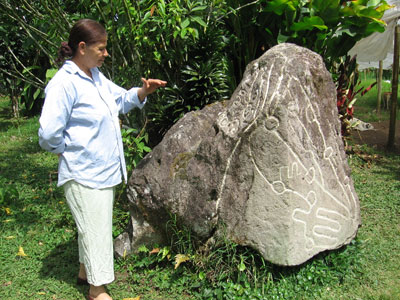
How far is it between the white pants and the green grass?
0.44 metres

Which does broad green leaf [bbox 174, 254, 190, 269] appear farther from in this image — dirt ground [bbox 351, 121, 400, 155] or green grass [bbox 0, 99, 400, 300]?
dirt ground [bbox 351, 121, 400, 155]

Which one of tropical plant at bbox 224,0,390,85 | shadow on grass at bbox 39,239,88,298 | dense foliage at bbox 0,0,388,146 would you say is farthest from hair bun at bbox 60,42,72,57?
tropical plant at bbox 224,0,390,85

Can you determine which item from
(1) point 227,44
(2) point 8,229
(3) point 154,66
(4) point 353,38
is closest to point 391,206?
(4) point 353,38

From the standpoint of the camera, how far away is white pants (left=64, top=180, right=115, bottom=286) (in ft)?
9.28

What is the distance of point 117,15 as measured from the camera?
457 cm

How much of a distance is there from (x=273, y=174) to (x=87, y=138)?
1344mm

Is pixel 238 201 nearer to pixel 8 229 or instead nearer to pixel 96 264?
pixel 96 264

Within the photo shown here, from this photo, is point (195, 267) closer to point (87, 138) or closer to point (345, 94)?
point (87, 138)

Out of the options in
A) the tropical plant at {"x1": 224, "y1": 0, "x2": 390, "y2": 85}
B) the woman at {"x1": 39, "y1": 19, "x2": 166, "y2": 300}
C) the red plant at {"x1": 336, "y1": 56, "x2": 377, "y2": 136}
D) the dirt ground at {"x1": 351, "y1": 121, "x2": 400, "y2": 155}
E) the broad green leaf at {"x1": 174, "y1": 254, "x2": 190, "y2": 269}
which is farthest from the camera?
the dirt ground at {"x1": 351, "y1": 121, "x2": 400, "y2": 155}

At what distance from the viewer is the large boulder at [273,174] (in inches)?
117

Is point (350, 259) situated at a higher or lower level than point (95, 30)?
lower

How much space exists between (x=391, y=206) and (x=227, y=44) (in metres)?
2.91

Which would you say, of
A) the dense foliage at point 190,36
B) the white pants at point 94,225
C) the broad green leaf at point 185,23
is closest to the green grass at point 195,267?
the white pants at point 94,225

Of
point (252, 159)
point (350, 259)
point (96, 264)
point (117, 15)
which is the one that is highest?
point (117, 15)
